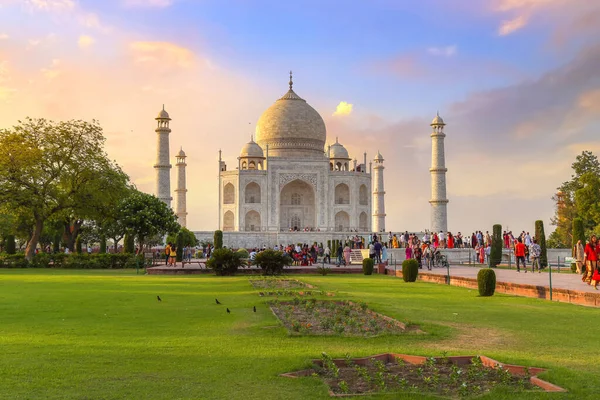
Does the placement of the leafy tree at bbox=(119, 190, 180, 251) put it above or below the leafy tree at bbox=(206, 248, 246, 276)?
above

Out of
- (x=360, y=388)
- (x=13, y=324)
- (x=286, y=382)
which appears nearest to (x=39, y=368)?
(x=286, y=382)

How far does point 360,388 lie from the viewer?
518 centimetres

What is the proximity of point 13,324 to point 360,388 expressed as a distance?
5.51 meters

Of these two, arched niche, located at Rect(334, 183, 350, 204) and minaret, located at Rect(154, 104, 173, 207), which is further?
arched niche, located at Rect(334, 183, 350, 204)

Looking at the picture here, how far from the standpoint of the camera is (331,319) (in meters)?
9.14

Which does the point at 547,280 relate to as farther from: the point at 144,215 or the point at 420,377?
the point at 144,215

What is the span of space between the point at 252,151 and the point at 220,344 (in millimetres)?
48029

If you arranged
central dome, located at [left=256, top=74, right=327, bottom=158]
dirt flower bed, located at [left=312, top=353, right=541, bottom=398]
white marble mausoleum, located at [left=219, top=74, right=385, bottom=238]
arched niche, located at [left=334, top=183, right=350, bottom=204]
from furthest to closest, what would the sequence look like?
central dome, located at [left=256, top=74, right=327, bottom=158], arched niche, located at [left=334, top=183, right=350, bottom=204], white marble mausoleum, located at [left=219, top=74, right=385, bottom=238], dirt flower bed, located at [left=312, top=353, right=541, bottom=398]

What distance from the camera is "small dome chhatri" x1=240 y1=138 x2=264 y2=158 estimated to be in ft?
180

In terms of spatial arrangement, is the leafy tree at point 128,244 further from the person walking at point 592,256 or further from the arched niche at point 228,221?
the person walking at point 592,256

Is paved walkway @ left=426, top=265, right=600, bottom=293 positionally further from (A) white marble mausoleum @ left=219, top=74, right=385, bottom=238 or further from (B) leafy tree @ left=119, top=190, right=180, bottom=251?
(A) white marble mausoleum @ left=219, top=74, right=385, bottom=238

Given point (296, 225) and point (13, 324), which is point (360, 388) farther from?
point (296, 225)

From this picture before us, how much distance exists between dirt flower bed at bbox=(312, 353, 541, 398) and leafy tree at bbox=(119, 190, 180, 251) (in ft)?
95.5

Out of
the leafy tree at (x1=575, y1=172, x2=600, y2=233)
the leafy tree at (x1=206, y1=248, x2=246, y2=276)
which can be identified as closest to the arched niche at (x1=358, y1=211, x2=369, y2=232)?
the leafy tree at (x1=575, y1=172, x2=600, y2=233)
